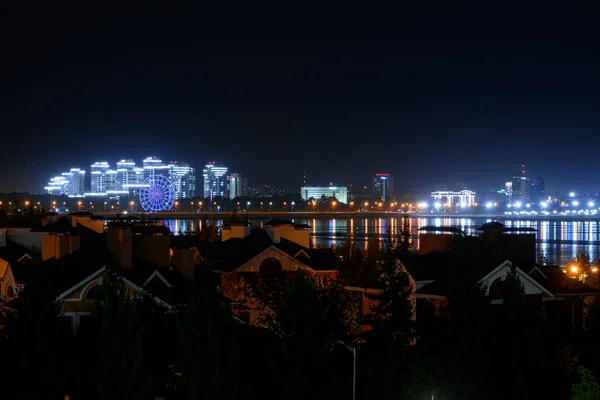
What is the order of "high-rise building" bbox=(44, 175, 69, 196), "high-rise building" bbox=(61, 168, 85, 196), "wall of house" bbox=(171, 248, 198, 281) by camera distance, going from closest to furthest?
"wall of house" bbox=(171, 248, 198, 281) → "high-rise building" bbox=(61, 168, 85, 196) → "high-rise building" bbox=(44, 175, 69, 196)

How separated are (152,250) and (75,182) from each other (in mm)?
171717

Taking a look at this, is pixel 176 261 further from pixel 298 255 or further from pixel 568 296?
pixel 568 296

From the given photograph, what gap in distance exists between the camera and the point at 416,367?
7.83 metres

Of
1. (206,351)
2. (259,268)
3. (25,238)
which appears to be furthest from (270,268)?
(206,351)

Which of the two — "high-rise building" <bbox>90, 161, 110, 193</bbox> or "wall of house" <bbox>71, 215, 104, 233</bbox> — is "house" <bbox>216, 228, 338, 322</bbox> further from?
"high-rise building" <bbox>90, 161, 110, 193</bbox>

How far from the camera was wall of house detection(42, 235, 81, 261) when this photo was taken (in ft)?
46.8

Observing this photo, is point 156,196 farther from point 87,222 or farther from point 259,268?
point 259,268

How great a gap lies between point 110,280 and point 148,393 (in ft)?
4.04

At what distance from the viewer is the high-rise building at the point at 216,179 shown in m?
185

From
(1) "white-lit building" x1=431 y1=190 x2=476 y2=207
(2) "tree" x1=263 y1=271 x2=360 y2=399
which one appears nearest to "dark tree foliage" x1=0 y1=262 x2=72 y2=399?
(2) "tree" x1=263 y1=271 x2=360 y2=399

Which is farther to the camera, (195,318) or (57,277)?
(57,277)

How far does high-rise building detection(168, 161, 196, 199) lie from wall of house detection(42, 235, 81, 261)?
143m

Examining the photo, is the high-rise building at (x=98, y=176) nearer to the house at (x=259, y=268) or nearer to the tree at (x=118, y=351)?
the house at (x=259, y=268)

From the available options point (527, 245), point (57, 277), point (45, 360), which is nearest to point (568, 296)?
point (527, 245)
